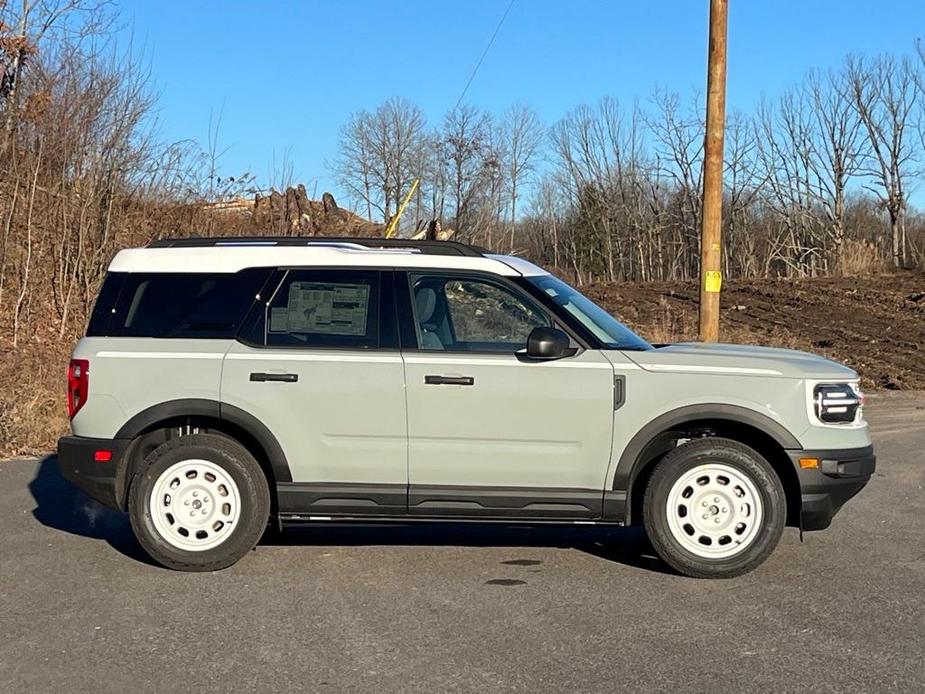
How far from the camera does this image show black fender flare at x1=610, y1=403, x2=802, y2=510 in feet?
20.1

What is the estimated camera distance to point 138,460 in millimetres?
6582

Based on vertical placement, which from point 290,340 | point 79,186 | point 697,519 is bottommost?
point 697,519

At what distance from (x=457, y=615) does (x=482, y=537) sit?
1891mm

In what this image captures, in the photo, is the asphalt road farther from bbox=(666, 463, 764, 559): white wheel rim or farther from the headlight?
the headlight

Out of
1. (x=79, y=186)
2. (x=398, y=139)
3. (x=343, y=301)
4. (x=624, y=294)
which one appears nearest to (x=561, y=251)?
(x=398, y=139)

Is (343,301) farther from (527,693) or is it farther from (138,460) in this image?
(527,693)

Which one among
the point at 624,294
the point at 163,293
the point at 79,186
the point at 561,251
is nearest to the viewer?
the point at 163,293

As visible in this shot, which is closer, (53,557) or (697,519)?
(697,519)

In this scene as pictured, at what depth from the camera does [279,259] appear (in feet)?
21.5

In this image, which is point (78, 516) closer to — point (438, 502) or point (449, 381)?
point (438, 502)

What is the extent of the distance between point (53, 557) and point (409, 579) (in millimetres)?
2391

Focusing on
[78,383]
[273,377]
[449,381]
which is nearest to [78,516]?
[78,383]

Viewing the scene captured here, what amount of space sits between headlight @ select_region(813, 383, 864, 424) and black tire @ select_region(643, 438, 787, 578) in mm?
448

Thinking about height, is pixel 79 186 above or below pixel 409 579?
above
